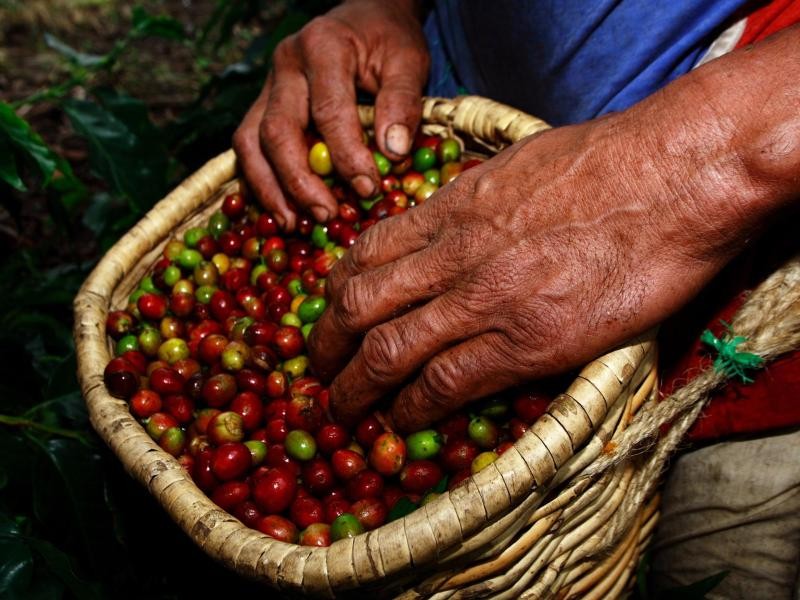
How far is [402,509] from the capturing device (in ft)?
6.01

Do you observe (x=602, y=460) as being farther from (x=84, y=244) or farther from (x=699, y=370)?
(x=84, y=244)

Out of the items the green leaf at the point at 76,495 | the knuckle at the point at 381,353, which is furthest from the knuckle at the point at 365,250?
the green leaf at the point at 76,495

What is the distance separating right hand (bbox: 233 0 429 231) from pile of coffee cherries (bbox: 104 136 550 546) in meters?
0.09

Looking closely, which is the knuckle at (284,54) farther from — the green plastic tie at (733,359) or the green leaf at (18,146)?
the green plastic tie at (733,359)

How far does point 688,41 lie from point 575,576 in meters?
1.47

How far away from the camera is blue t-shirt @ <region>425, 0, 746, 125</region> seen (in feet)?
6.67

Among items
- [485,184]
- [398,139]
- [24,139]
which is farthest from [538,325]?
[24,139]

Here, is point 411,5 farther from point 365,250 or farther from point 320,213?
point 365,250

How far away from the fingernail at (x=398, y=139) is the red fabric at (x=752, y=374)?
108 cm

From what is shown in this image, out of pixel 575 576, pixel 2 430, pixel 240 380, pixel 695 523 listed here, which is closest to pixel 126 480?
pixel 2 430

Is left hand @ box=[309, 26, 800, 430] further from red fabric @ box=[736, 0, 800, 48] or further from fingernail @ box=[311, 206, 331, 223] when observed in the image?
fingernail @ box=[311, 206, 331, 223]

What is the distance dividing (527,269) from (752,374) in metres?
0.64

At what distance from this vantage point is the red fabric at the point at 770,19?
1.85 metres

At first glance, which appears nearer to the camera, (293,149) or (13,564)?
(13,564)
